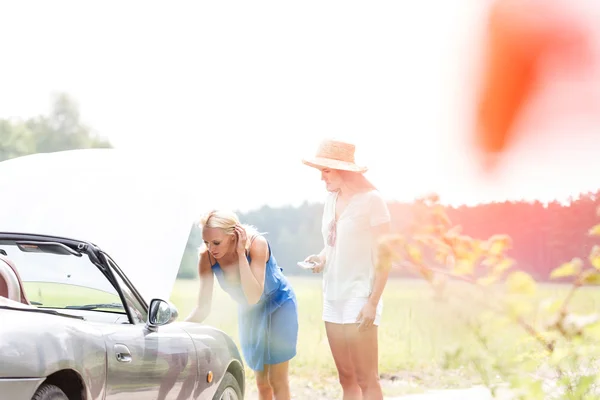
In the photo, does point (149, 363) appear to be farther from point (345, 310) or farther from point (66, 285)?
point (345, 310)

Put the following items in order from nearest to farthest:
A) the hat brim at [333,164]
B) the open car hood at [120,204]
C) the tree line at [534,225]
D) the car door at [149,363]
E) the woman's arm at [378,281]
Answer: the tree line at [534,225]
the car door at [149,363]
the woman's arm at [378,281]
the hat brim at [333,164]
the open car hood at [120,204]

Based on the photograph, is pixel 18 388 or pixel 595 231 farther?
pixel 18 388

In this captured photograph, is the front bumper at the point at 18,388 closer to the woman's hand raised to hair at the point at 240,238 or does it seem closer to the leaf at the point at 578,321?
the leaf at the point at 578,321

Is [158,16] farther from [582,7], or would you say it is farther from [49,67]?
[582,7]

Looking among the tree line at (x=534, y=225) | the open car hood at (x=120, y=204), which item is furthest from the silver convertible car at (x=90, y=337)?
the open car hood at (x=120, y=204)

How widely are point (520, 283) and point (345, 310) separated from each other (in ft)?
12.0

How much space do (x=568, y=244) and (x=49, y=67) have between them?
48.5 metres

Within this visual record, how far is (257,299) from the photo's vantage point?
232 inches

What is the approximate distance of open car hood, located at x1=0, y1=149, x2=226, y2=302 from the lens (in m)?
9.94

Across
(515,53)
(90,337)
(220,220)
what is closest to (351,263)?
(220,220)

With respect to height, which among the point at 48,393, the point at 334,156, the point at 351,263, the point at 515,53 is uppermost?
the point at 515,53

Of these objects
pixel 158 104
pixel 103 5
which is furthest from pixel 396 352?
pixel 103 5

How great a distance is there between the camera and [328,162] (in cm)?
575

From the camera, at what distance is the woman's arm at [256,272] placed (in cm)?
580
